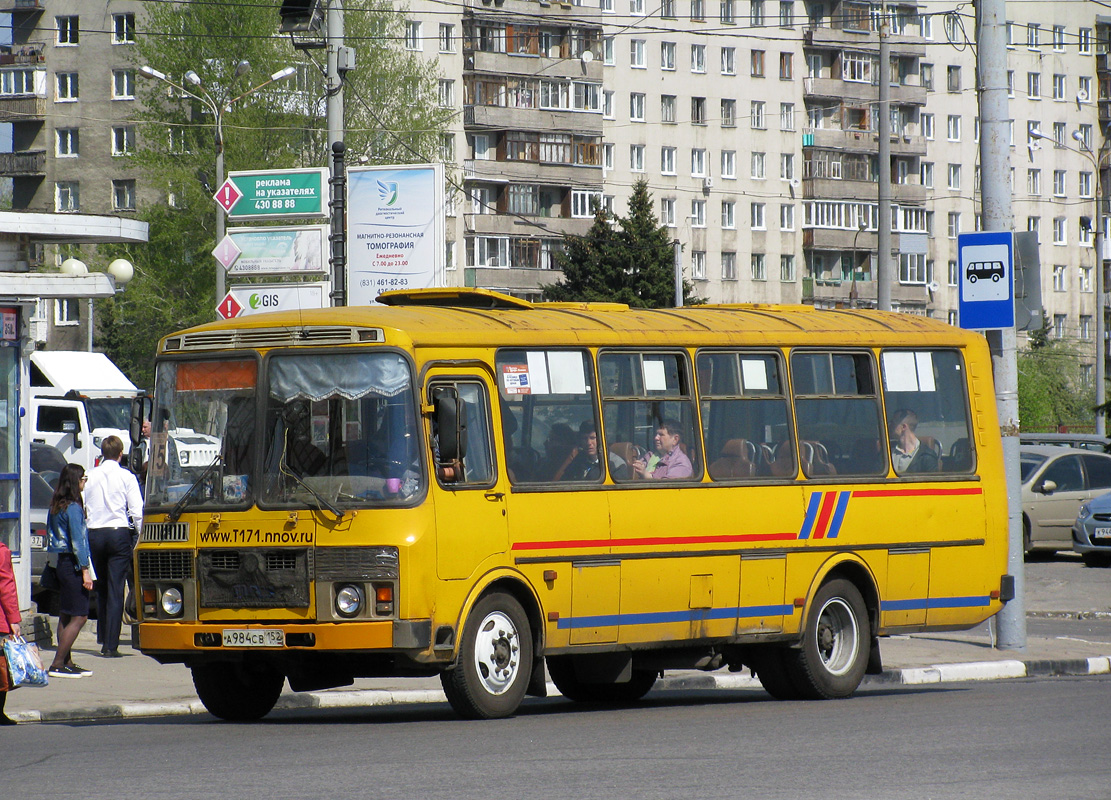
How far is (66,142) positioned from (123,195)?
375 centimetres

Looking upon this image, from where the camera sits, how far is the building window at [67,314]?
81.2m

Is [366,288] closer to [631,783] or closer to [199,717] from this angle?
[199,717]

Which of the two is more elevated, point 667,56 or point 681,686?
point 667,56

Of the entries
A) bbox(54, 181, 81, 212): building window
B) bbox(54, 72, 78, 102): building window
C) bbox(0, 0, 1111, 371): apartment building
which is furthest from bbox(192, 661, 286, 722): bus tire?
bbox(54, 72, 78, 102): building window

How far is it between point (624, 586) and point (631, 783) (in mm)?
3829

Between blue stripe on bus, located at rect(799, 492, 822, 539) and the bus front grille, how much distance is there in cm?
403

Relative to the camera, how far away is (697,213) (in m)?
86.1

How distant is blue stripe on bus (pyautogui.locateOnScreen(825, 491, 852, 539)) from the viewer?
1378 cm

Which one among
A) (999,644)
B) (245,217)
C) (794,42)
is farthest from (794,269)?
(999,644)

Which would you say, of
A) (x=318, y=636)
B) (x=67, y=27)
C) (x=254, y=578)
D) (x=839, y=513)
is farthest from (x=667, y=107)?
(x=318, y=636)

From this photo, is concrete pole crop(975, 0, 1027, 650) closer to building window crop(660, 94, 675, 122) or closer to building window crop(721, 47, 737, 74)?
building window crop(660, 94, 675, 122)

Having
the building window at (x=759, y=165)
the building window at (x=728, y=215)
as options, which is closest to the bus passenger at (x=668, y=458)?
the building window at (x=728, y=215)

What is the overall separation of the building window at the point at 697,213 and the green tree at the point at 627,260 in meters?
11.8

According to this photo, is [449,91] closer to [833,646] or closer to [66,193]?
[66,193]
